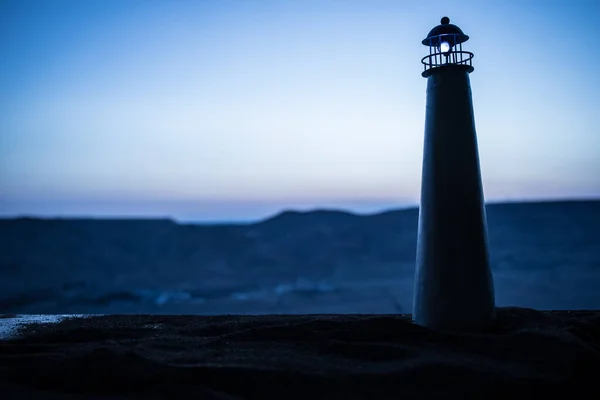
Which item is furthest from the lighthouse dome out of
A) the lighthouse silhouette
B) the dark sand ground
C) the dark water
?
the dark water

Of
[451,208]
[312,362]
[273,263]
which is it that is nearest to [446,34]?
[451,208]

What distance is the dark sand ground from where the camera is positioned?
2.69 metres

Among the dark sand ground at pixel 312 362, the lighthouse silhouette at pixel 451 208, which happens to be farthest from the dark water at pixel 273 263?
the dark sand ground at pixel 312 362

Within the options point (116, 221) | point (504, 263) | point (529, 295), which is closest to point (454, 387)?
point (529, 295)

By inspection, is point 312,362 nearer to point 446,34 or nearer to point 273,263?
point 446,34

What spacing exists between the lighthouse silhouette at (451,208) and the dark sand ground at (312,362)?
352 millimetres

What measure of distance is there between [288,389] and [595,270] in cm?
3103

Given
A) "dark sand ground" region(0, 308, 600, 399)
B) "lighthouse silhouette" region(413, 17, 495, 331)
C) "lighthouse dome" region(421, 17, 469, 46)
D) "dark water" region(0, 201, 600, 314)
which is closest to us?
"dark sand ground" region(0, 308, 600, 399)

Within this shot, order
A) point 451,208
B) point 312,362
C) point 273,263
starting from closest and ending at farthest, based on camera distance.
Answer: point 312,362, point 451,208, point 273,263

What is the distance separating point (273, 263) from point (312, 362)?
3028 centimetres

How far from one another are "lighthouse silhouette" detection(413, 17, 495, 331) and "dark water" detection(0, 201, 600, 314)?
629 inches

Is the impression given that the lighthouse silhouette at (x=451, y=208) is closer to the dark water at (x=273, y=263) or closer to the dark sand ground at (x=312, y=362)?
the dark sand ground at (x=312, y=362)

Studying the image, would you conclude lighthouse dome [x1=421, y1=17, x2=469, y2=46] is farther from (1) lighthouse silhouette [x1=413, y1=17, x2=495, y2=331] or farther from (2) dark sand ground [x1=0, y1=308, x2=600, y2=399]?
(2) dark sand ground [x1=0, y1=308, x2=600, y2=399]

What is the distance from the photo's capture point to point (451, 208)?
4.02 meters
